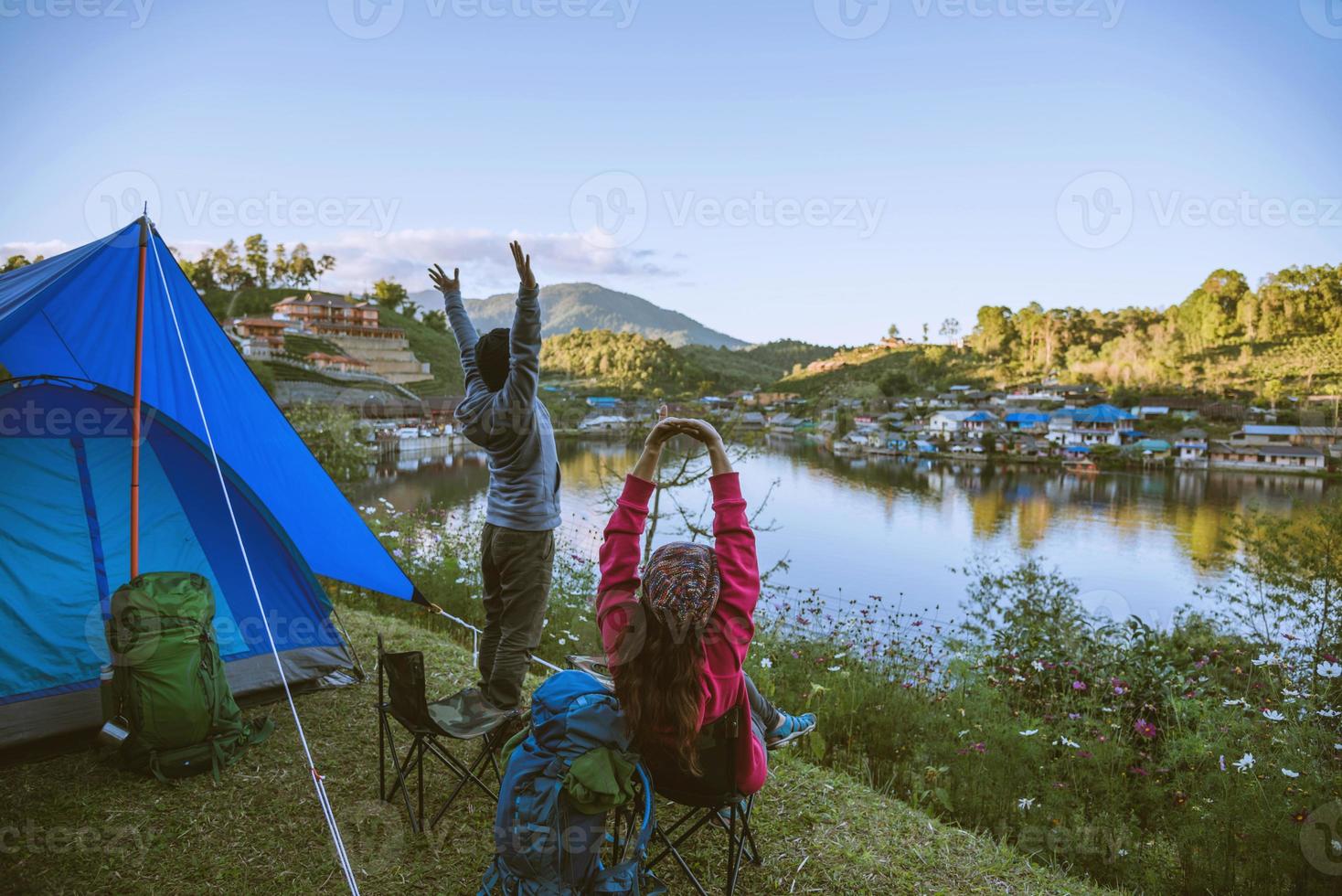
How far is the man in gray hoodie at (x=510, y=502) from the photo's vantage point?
8.24 ft

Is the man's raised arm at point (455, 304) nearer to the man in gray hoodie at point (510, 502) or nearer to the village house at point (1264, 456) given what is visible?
the man in gray hoodie at point (510, 502)

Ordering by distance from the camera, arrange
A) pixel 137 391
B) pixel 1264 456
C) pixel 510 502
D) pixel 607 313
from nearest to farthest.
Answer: pixel 510 502 → pixel 137 391 → pixel 1264 456 → pixel 607 313

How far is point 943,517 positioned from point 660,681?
66.6 ft

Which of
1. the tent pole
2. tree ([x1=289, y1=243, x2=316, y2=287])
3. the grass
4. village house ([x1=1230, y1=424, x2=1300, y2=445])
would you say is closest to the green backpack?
the grass

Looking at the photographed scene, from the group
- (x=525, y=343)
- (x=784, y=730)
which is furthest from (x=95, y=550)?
(x=784, y=730)

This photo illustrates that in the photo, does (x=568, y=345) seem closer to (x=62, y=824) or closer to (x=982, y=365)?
(x=62, y=824)

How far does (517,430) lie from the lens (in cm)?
254

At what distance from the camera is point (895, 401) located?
4744cm

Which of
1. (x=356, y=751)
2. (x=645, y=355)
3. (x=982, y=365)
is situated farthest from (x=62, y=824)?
(x=982, y=365)

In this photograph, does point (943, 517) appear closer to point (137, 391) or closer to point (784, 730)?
point (784, 730)

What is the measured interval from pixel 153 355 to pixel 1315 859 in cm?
530

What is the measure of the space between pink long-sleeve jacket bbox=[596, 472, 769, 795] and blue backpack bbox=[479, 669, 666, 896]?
17 centimetres

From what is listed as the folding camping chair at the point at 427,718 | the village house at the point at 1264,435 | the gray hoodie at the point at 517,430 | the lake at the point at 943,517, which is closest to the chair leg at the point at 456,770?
the folding camping chair at the point at 427,718

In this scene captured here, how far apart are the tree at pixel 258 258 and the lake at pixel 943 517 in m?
52.8
